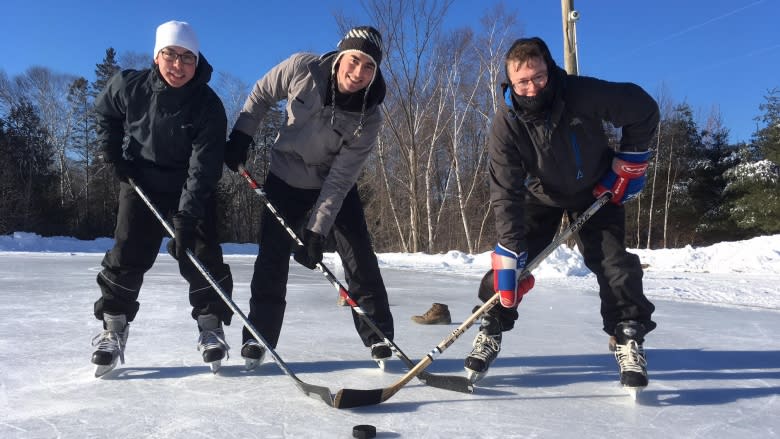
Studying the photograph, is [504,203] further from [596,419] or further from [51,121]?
[51,121]

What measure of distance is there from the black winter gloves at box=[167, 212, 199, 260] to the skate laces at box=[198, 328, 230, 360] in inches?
13.0

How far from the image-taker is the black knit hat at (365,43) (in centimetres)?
214

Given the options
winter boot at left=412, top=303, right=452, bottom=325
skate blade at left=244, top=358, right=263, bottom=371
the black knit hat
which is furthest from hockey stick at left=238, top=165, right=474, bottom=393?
winter boot at left=412, top=303, right=452, bottom=325

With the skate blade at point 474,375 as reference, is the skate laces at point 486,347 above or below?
above

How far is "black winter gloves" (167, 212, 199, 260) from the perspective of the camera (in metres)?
2.12

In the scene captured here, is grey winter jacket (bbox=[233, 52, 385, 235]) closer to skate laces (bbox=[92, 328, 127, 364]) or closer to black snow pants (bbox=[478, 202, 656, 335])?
black snow pants (bbox=[478, 202, 656, 335])

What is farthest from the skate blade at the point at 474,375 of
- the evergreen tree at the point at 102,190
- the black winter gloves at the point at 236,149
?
the evergreen tree at the point at 102,190

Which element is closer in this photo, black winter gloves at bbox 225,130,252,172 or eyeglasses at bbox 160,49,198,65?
eyeglasses at bbox 160,49,198,65

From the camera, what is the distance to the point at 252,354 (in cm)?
218

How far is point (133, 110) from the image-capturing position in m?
2.25

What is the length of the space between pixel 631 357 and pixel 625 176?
67 centimetres

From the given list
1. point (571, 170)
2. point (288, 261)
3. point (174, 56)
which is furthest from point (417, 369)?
point (174, 56)

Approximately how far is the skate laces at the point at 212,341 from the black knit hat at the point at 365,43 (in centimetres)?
124

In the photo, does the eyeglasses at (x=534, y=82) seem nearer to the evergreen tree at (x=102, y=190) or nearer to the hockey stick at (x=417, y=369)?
the hockey stick at (x=417, y=369)
